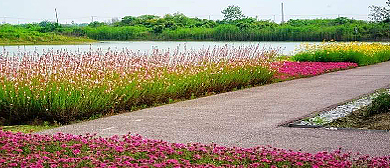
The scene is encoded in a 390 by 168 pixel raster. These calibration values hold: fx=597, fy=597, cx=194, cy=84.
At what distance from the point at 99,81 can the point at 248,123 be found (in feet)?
9.95

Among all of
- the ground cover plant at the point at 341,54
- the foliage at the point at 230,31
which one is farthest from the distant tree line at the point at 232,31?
the ground cover plant at the point at 341,54

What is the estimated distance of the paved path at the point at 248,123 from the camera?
769cm

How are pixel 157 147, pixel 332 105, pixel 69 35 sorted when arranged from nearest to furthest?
pixel 157 147 → pixel 332 105 → pixel 69 35

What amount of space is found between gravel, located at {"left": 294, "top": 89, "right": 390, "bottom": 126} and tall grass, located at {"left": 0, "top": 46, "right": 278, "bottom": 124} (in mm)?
3280

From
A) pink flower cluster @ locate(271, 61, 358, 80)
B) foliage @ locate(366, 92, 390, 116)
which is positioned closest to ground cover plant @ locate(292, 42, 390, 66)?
pink flower cluster @ locate(271, 61, 358, 80)

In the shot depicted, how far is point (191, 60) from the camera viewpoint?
14.0 m

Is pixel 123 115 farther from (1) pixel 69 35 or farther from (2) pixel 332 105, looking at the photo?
(1) pixel 69 35

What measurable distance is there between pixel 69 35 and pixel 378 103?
147 feet

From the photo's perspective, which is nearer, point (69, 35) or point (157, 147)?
point (157, 147)

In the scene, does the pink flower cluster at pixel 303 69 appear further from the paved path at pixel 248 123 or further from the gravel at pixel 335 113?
the gravel at pixel 335 113

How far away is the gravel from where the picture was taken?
30.5 feet

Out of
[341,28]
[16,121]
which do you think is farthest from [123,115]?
[341,28]

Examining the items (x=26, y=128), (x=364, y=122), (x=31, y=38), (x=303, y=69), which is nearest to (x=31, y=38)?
(x=31, y=38)

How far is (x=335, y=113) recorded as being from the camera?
10.3 metres
